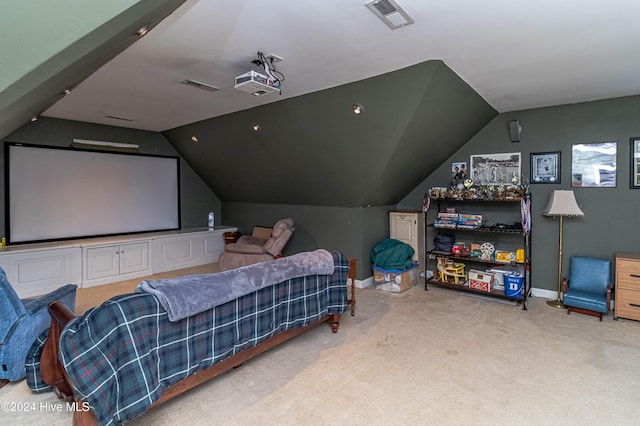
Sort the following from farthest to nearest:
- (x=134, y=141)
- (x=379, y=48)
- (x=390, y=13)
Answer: (x=134, y=141), (x=379, y=48), (x=390, y=13)

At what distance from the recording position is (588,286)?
4254 mm

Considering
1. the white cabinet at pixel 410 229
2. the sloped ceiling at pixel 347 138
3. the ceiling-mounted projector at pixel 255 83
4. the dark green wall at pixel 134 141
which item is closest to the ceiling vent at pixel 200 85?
the sloped ceiling at pixel 347 138

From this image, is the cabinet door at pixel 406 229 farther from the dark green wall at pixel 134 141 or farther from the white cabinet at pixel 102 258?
the dark green wall at pixel 134 141

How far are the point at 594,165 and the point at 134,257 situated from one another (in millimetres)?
6945

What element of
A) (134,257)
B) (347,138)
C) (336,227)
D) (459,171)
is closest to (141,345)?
(347,138)

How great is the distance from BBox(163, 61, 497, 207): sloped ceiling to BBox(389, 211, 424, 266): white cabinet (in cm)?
35

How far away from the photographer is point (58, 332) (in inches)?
84.0

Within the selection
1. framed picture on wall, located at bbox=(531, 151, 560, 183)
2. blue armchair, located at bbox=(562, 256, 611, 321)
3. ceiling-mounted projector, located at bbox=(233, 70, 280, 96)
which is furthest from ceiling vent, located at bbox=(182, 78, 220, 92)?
blue armchair, located at bbox=(562, 256, 611, 321)

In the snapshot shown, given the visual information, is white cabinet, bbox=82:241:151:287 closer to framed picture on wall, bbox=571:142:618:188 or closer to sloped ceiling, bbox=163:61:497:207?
sloped ceiling, bbox=163:61:497:207

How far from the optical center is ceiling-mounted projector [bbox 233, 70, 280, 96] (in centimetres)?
280

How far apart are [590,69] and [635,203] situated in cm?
199

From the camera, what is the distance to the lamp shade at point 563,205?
4.21 m

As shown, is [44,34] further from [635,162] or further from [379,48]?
[635,162]

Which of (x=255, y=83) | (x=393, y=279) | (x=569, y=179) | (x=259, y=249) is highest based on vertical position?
(x=255, y=83)
